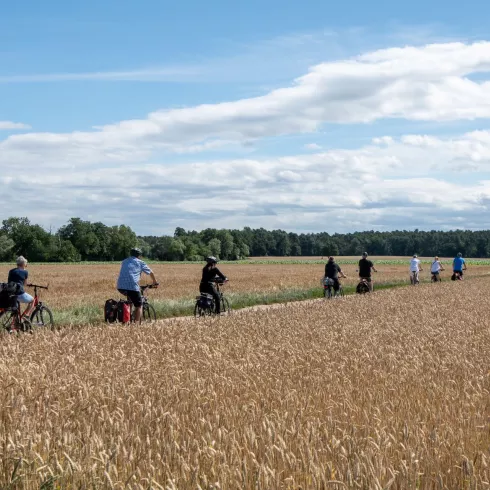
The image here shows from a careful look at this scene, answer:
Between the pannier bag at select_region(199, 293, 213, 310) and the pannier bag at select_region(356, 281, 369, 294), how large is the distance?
13.6 m

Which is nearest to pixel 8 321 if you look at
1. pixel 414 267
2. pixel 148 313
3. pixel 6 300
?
pixel 6 300

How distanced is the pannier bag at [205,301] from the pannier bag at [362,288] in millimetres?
13610

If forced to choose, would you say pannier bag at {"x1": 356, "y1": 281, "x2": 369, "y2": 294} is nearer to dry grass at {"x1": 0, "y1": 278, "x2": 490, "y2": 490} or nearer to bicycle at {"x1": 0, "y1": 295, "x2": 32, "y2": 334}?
dry grass at {"x1": 0, "y1": 278, "x2": 490, "y2": 490}

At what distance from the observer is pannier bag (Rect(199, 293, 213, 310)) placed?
19891mm

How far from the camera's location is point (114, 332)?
13828mm

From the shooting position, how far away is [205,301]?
19953mm

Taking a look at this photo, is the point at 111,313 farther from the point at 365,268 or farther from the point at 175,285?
the point at 175,285

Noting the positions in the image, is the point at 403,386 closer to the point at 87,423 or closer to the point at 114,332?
the point at 87,423

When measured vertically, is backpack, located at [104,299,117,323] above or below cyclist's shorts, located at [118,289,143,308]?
below

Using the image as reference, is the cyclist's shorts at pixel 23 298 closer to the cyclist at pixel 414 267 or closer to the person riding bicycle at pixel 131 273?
the person riding bicycle at pixel 131 273

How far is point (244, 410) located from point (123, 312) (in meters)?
10.4

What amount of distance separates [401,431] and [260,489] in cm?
204

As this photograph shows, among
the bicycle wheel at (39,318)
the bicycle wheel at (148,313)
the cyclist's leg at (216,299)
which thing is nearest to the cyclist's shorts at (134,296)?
the bicycle wheel at (148,313)

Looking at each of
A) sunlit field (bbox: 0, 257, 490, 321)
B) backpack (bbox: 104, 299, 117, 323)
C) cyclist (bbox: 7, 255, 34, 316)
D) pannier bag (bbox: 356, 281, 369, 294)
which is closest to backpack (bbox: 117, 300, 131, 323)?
backpack (bbox: 104, 299, 117, 323)
